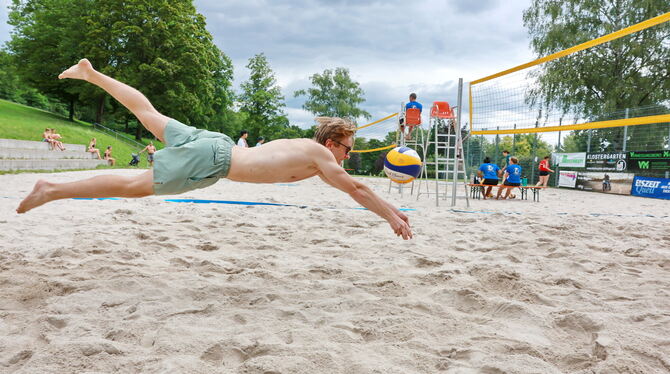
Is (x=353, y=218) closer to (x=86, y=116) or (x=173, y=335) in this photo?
(x=173, y=335)

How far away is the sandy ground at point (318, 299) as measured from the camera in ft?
4.83

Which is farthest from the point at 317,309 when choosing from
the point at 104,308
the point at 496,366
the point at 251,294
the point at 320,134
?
the point at 320,134

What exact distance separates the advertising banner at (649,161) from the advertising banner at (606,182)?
33cm

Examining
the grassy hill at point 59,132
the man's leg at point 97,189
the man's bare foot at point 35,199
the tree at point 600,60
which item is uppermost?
the tree at point 600,60

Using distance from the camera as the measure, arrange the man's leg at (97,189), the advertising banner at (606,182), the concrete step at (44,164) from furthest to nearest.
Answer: the advertising banner at (606,182), the concrete step at (44,164), the man's leg at (97,189)

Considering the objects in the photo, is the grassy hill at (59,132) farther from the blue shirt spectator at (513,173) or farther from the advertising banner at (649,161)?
the advertising banner at (649,161)

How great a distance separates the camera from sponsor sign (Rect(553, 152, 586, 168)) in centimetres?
1469

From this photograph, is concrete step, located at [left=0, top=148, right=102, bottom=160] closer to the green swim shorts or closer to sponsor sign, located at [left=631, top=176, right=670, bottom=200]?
the green swim shorts

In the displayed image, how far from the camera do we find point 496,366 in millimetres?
1425

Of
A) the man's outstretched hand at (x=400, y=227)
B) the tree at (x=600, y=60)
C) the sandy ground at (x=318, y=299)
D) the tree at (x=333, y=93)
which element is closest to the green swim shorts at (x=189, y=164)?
the sandy ground at (x=318, y=299)

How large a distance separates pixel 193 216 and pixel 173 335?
267 centimetres

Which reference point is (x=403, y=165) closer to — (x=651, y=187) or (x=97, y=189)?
(x=97, y=189)

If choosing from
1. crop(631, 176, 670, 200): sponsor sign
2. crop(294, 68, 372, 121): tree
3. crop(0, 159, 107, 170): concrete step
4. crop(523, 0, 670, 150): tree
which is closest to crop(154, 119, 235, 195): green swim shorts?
crop(0, 159, 107, 170): concrete step

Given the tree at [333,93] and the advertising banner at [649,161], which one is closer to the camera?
the advertising banner at [649,161]
